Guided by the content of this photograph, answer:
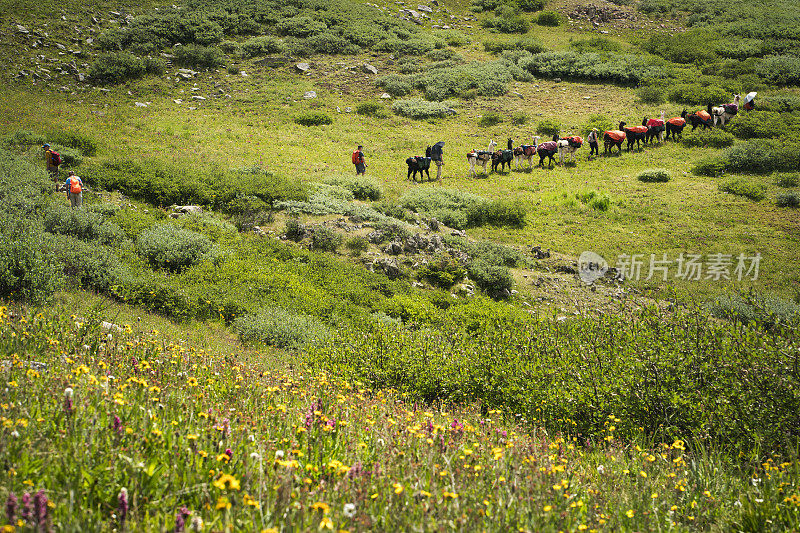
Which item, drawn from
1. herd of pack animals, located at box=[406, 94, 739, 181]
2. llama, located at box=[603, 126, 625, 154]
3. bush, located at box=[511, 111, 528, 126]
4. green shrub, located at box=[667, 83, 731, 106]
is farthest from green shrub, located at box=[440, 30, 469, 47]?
llama, located at box=[603, 126, 625, 154]

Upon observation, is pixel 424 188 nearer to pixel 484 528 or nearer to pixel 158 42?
pixel 484 528

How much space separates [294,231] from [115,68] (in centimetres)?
2269

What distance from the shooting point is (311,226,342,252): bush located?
15.6 metres

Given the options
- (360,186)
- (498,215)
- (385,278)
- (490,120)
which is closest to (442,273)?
(385,278)

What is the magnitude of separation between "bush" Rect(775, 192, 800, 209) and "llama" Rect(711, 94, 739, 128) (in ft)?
31.7

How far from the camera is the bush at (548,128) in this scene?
97.2 feet

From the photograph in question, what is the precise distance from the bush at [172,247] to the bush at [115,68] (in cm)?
2208

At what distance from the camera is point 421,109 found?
3247 centimetres

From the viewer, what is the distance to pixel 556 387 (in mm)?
6523

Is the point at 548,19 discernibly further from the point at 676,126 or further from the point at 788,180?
the point at 788,180

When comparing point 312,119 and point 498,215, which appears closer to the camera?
point 498,215

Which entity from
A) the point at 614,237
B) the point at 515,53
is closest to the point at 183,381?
the point at 614,237

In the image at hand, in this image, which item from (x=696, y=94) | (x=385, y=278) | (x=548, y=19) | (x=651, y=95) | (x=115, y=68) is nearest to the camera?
(x=385, y=278)

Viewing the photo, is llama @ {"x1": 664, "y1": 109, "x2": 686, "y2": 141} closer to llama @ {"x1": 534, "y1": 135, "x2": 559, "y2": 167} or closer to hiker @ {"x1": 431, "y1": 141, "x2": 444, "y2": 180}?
llama @ {"x1": 534, "y1": 135, "x2": 559, "y2": 167}
